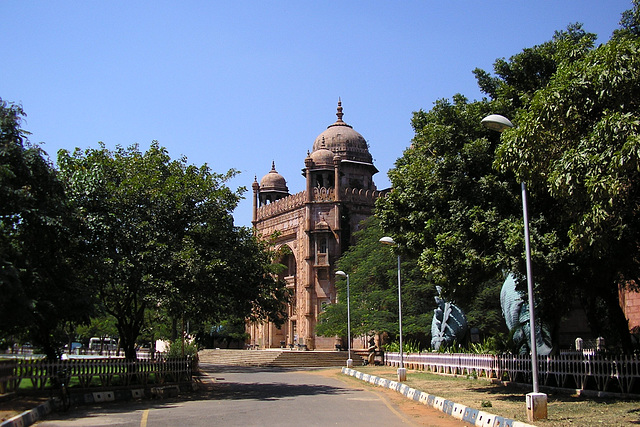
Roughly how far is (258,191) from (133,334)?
40.2 metres

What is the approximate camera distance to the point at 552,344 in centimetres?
1841

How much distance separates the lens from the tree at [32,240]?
12.9 m

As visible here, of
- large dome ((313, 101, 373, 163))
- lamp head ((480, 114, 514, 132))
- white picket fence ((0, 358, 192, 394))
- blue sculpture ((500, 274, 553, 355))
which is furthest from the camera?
large dome ((313, 101, 373, 163))

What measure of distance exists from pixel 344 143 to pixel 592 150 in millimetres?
45920

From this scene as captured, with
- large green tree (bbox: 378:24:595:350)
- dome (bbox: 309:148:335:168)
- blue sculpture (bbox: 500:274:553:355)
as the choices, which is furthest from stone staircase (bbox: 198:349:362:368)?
large green tree (bbox: 378:24:595:350)

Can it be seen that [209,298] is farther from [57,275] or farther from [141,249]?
[57,275]

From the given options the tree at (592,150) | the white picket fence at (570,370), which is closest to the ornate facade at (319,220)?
the white picket fence at (570,370)

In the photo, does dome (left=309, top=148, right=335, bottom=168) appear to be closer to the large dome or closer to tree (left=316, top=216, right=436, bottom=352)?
the large dome

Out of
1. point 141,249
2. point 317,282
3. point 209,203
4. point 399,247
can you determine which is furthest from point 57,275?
point 317,282

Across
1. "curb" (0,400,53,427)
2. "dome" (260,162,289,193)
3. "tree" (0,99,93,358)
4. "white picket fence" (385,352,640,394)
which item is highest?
"dome" (260,162,289,193)

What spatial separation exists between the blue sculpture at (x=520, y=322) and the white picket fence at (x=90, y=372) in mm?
9827

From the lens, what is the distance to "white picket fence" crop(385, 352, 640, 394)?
13.3 m

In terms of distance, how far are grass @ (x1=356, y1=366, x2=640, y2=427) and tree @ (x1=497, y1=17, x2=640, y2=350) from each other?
2.68 m

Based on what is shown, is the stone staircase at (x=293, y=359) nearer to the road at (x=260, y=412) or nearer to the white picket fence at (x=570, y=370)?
the white picket fence at (x=570, y=370)
